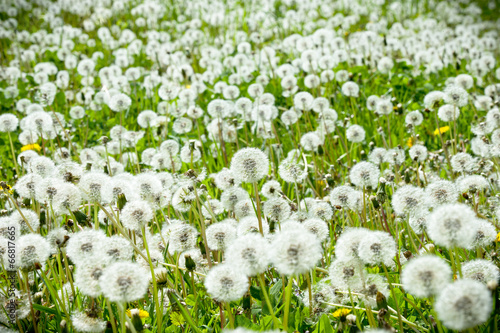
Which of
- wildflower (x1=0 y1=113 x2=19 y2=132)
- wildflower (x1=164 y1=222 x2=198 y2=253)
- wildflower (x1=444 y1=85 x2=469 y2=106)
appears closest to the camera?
wildflower (x1=164 y1=222 x2=198 y2=253)

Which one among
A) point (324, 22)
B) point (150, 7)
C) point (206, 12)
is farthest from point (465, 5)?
point (150, 7)

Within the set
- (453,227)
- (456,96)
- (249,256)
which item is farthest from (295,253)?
(456,96)

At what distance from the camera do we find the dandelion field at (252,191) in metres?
1.45

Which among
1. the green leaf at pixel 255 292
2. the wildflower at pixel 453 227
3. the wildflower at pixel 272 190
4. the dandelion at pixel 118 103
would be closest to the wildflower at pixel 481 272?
the wildflower at pixel 453 227

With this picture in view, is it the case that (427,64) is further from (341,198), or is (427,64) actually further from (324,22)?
(341,198)

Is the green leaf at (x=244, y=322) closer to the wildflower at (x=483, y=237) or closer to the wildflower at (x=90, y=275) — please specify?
the wildflower at (x=90, y=275)

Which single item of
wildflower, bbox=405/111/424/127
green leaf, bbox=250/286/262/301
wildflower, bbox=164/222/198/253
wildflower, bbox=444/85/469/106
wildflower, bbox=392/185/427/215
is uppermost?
wildflower, bbox=444/85/469/106

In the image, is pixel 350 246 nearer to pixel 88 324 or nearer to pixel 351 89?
pixel 88 324

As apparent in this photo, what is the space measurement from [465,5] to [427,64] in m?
5.34

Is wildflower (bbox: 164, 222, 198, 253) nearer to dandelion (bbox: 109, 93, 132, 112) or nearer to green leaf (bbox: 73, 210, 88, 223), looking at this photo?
green leaf (bbox: 73, 210, 88, 223)

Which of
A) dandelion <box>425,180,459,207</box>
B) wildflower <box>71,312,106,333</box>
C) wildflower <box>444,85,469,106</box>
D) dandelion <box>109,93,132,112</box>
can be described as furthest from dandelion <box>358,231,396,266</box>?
dandelion <box>109,93,132,112</box>

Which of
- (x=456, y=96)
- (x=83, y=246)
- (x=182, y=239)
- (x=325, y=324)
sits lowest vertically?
(x=325, y=324)

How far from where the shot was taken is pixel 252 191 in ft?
9.82

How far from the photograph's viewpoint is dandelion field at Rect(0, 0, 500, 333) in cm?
145
